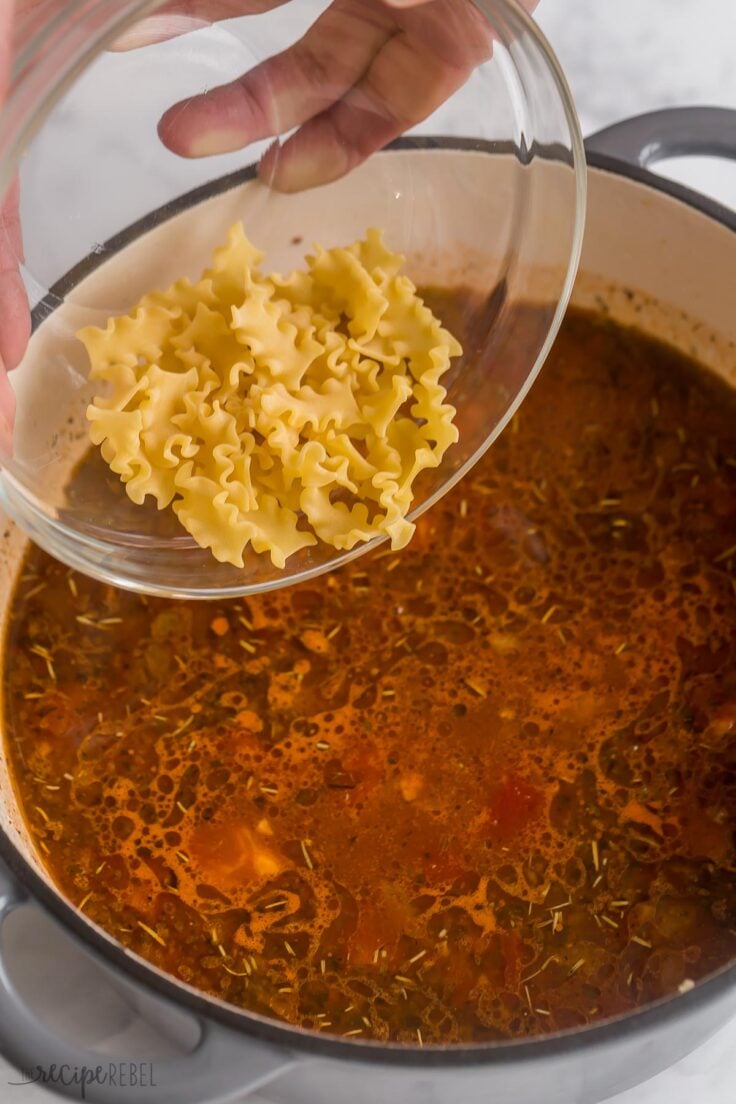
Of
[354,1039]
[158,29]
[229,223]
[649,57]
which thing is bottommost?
[354,1039]

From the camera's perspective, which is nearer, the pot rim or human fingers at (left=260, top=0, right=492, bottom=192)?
the pot rim

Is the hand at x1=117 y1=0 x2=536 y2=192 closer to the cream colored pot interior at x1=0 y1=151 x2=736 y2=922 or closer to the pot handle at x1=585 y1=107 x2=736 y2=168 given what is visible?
the cream colored pot interior at x1=0 y1=151 x2=736 y2=922

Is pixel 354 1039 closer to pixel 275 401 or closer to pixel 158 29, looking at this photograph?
pixel 275 401

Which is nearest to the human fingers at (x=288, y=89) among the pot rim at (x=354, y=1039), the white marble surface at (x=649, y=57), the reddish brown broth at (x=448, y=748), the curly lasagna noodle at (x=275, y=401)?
the curly lasagna noodle at (x=275, y=401)

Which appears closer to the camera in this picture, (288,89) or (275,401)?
(275,401)

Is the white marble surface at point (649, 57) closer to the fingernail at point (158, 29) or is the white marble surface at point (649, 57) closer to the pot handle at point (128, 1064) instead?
the fingernail at point (158, 29)

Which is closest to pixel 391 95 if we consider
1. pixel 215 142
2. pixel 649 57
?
pixel 215 142

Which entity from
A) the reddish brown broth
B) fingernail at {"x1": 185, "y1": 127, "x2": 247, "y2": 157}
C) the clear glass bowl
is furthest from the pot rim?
fingernail at {"x1": 185, "y1": 127, "x2": 247, "y2": 157}
